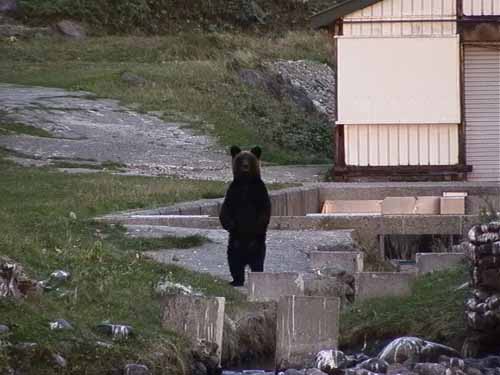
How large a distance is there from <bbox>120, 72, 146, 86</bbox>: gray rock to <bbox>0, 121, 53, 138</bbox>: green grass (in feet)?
19.9

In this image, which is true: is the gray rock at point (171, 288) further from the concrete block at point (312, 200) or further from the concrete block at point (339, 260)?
A: the concrete block at point (312, 200)

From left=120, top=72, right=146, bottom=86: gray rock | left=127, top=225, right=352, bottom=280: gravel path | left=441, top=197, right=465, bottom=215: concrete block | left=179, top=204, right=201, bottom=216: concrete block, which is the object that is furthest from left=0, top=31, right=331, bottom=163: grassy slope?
left=127, top=225, right=352, bottom=280: gravel path

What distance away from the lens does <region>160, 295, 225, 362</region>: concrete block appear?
12.5 m

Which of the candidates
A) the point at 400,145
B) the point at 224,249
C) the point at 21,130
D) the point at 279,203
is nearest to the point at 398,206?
the point at 279,203

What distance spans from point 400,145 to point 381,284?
1357 cm

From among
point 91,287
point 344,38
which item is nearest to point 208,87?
point 344,38

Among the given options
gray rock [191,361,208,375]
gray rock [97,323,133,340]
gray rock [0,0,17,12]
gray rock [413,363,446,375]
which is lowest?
gray rock [191,361,208,375]

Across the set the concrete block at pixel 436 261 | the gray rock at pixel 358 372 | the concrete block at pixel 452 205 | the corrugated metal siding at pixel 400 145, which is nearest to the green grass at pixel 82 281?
the gray rock at pixel 358 372

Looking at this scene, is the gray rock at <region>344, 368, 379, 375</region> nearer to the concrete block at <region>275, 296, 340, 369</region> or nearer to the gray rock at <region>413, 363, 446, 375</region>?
the gray rock at <region>413, 363, 446, 375</region>

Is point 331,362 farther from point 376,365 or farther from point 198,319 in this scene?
point 198,319

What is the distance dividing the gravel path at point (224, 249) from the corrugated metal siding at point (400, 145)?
29.4 ft

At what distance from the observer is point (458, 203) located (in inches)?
861

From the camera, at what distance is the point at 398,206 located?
2236 centimetres

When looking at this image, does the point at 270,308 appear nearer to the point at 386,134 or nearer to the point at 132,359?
the point at 132,359
